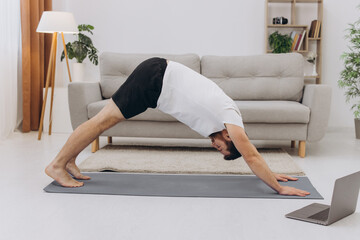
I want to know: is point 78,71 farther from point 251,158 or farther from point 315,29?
point 251,158

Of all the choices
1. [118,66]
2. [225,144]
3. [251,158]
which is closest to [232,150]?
[225,144]

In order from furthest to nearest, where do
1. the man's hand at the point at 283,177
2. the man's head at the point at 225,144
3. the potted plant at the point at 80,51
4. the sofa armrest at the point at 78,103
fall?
1. the potted plant at the point at 80,51
2. the sofa armrest at the point at 78,103
3. the man's hand at the point at 283,177
4. the man's head at the point at 225,144

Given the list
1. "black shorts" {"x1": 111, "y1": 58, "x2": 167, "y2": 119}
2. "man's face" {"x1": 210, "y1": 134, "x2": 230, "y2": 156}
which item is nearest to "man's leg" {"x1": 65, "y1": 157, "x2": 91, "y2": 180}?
"black shorts" {"x1": 111, "y1": 58, "x2": 167, "y2": 119}

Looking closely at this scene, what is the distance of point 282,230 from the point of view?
203 cm

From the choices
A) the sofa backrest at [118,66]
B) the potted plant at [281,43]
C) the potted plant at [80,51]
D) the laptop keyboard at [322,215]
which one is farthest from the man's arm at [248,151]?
the potted plant at [80,51]

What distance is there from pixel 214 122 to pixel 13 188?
49.5 inches

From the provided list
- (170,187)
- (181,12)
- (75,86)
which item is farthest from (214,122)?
(181,12)

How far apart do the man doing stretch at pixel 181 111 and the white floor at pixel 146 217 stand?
194mm

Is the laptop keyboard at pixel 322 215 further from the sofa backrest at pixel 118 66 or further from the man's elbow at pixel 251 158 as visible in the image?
the sofa backrest at pixel 118 66

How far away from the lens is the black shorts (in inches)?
101

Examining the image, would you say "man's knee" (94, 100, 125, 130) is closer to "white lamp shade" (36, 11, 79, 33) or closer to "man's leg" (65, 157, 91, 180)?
"man's leg" (65, 157, 91, 180)

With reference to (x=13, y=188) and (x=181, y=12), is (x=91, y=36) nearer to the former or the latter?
(x=181, y=12)

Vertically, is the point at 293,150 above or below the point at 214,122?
below

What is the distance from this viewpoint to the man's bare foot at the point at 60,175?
→ 269cm
